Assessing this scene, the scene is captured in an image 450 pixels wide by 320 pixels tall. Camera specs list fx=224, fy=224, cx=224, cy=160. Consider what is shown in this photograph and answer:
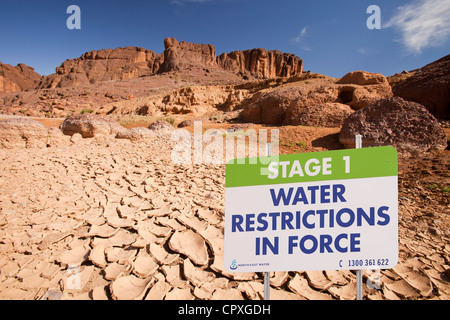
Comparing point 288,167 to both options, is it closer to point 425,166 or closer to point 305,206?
point 305,206

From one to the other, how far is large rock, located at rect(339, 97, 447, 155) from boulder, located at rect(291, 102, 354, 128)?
2.22 m

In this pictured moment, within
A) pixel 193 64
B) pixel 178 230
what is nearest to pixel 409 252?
pixel 178 230

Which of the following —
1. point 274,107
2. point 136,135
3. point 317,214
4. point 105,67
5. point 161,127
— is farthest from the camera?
point 105,67

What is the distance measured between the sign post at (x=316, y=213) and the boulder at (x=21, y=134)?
5592 mm

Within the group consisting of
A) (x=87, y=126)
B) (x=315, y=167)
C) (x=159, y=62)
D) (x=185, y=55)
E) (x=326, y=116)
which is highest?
(x=159, y=62)

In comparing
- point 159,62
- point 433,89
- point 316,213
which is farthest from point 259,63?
point 316,213

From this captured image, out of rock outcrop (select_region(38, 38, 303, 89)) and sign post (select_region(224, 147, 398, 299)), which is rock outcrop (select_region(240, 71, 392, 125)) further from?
rock outcrop (select_region(38, 38, 303, 89))

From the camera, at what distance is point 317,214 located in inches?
53.1

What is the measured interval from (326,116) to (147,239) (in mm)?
7236

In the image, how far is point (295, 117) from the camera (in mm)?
8609

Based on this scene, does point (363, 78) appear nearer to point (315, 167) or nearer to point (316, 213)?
point (315, 167)

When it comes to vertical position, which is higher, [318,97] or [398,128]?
[318,97]

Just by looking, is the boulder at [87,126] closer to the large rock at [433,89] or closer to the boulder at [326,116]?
the boulder at [326,116]

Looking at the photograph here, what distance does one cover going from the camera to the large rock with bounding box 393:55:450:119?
732 cm
